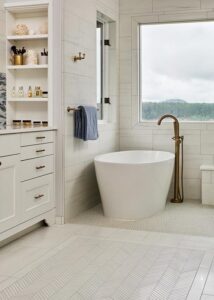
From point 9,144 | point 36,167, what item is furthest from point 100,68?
point 9,144

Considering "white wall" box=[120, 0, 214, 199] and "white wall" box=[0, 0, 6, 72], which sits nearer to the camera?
"white wall" box=[0, 0, 6, 72]

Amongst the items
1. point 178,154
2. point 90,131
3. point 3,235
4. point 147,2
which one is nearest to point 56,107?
point 90,131

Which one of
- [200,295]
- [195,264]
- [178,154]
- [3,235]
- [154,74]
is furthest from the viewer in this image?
[154,74]

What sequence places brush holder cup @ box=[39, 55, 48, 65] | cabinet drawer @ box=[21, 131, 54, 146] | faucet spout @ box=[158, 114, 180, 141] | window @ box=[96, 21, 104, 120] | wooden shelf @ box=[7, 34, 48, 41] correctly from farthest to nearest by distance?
1. window @ box=[96, 21, 104, 120]
2. faucet spout @ box=[158, 114, 180, 141]
3. brush holder cup @ box=[39, 55, 48, 65]
4. wooden shelf @ box=[7, 34, 48, 41]
5. cabinet drawer @ box=[21, 131, 54, 146]

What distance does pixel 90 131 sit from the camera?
14.9 ft

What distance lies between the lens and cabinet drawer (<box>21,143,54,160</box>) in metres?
3.70

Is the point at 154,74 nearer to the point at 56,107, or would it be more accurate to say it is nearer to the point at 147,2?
the point at 147,2

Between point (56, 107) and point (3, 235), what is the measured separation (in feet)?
4.46

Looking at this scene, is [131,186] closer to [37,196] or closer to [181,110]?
[37,196]

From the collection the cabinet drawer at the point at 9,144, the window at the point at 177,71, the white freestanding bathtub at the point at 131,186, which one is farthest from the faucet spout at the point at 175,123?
the cabinet drawer at the point at 9,144

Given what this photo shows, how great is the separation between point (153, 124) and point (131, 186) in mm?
1518

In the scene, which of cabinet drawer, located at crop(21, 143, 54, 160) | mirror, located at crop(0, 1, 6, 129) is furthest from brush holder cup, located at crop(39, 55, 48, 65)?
cabinet drawer, located at crop(21, 143, 54, 160)

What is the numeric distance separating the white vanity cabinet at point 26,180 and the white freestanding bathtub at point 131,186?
21.6 inches

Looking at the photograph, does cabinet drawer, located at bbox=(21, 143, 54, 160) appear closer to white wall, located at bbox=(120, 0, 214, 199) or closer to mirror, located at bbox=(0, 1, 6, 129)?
mirror, located at bbox=(0, 1, 6, 129)
